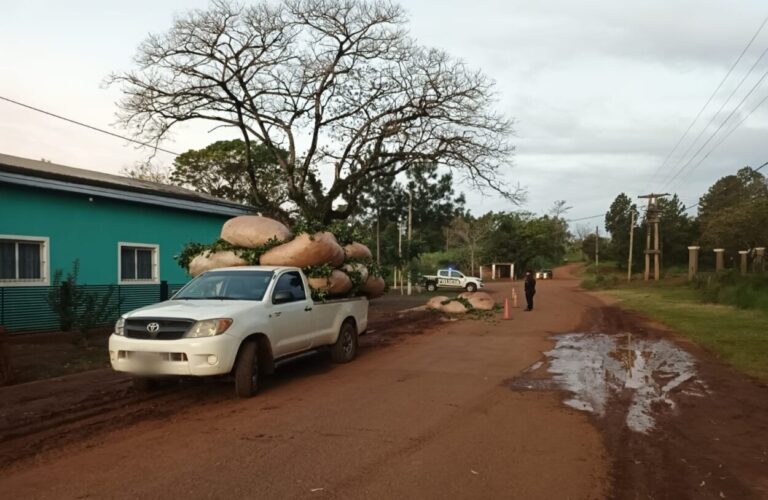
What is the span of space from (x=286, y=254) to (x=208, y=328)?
10.6ft

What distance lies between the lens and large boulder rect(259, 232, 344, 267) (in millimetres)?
10945

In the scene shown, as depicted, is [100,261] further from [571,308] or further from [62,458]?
[571,308]

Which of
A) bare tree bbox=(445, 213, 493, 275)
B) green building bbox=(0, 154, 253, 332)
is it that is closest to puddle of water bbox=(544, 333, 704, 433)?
green building bbox=(0, 154, 253, 332)

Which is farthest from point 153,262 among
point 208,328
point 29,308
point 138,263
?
point 208,328

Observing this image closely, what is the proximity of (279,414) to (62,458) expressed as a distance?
2368 millimetres

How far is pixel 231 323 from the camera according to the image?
26.4 ft

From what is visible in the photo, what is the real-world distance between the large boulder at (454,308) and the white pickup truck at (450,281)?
21.5 m

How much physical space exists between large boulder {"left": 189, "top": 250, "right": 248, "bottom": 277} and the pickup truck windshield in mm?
1303

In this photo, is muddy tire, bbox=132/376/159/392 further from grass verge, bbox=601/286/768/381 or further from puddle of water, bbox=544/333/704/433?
grass verge, bbox=601/286/768/381

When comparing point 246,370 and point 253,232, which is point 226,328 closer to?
point 246,370

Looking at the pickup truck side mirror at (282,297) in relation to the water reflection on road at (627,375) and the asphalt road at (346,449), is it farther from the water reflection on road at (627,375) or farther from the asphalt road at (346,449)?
the water reflection on road at (627,375)

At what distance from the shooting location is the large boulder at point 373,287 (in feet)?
43.4

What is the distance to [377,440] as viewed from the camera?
636 cm

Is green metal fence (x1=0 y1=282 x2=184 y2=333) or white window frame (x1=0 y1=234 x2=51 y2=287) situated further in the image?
white window frame (x1=0 y1=234 x2=51 y2=287)
